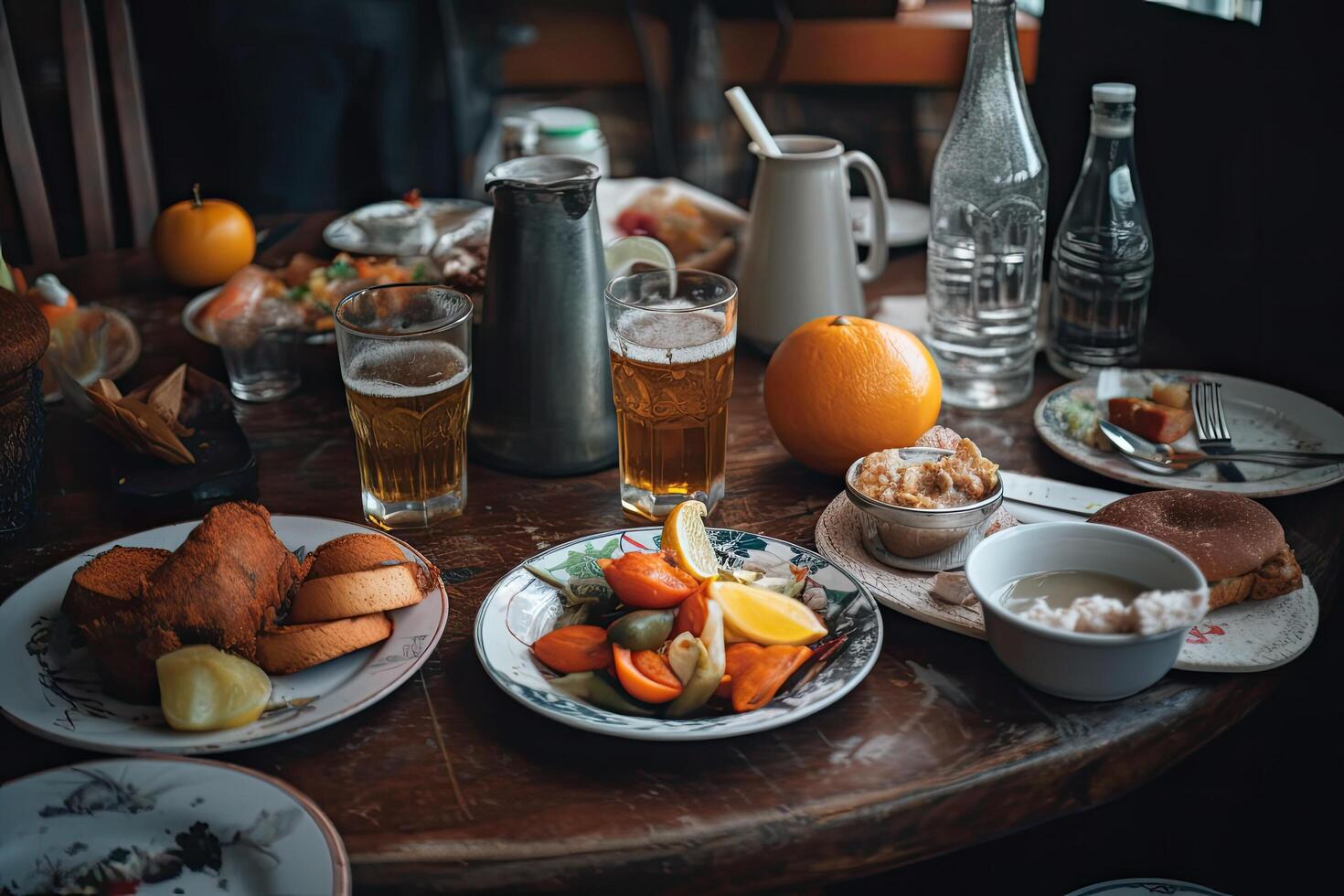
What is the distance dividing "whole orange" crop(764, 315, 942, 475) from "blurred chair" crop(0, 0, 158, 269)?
4.82 ft

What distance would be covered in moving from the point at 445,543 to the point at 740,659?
36 centimetres

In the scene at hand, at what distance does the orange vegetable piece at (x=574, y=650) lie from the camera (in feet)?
2.82

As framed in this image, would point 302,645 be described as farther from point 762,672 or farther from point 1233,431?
point 1233,431

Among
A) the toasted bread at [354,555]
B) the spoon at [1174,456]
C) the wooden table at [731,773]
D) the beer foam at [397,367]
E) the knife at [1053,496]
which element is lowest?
the wooden table at [731,773]

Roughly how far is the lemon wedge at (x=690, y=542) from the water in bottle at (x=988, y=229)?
51 centimetres

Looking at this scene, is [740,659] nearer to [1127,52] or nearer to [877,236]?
[877,236]

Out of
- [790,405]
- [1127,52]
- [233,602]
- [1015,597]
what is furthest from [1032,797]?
[1127,52]

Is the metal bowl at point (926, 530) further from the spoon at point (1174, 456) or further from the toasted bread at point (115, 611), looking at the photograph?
the toasted bread at point (115, 611)

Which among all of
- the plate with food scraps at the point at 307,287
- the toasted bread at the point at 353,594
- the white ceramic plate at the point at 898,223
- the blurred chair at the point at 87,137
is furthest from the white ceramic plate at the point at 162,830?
the blurred chair at the point at 87,137

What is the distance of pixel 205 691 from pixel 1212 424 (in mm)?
1029

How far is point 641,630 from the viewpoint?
0.87m

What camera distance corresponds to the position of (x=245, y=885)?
2.26ft

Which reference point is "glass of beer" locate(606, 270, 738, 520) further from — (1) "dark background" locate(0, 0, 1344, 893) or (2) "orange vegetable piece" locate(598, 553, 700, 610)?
(1) "dark background" locate(0, 0, 1344, 893)

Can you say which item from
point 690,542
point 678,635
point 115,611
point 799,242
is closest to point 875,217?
point 799,242
